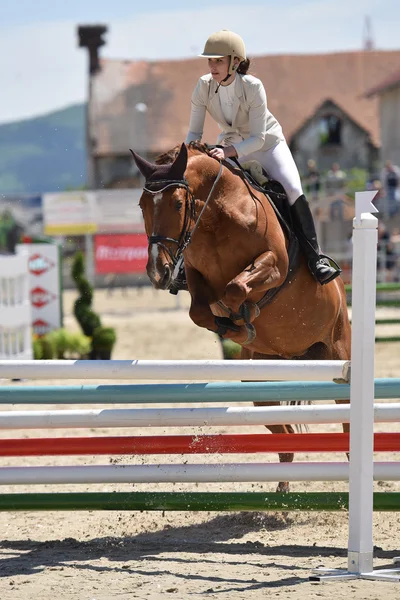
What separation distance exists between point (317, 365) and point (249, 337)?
0.95 m

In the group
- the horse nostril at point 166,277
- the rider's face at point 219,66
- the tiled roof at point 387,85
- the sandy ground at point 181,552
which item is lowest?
the sandy ground at point 181,552

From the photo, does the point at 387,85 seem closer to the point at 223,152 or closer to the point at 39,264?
the point at 39,264

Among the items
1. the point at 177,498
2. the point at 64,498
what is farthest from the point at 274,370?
the point at 64,498

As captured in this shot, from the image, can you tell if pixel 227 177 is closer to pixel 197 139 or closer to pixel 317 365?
pixel 197 139

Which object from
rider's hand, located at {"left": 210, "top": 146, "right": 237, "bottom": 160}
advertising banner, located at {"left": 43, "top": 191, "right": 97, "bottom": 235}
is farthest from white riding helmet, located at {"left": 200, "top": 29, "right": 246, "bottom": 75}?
advertising banner, located at {"left": 43, "top": 191, "right": 97, "bottom": 235}

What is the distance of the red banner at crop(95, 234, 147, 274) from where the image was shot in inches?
848

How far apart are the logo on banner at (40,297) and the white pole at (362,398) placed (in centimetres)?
939

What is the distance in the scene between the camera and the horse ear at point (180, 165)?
4.64 m

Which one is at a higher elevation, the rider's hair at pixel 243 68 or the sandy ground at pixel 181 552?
the rider's hair at pixel 243 68

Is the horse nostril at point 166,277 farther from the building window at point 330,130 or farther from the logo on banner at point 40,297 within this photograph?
the building window at point 330,130

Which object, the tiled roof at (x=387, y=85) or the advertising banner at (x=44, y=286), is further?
the tiled roof at (x=387, y=85)

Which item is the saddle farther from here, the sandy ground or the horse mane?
the sandy ground

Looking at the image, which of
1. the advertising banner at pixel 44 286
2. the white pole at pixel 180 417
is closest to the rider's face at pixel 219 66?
the white pole at pixel 180 417

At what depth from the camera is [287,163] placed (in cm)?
548
